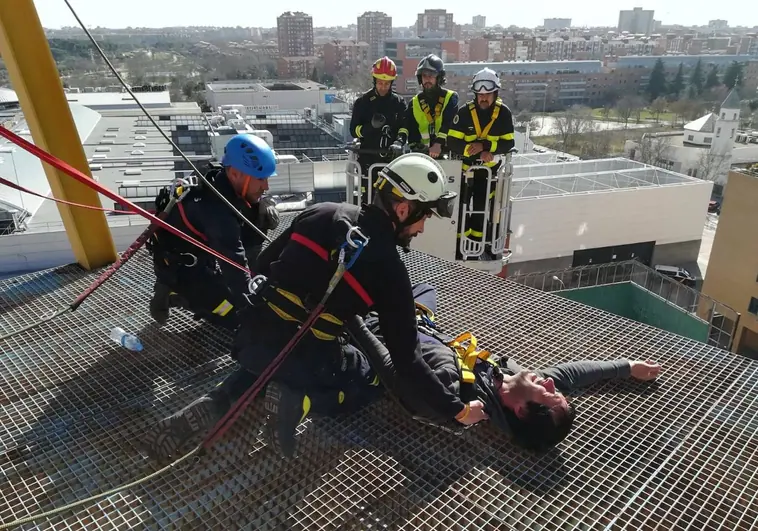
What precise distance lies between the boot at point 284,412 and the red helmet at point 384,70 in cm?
484

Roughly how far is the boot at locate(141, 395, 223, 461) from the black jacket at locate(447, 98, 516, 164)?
4722mm

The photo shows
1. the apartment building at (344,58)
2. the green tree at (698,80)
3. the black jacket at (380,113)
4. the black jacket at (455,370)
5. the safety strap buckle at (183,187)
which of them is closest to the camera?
the black jacket at (455,370)

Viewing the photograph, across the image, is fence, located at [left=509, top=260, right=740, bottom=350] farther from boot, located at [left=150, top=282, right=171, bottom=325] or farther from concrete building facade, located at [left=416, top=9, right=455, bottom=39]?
concrete building facade, located at [left=416, top=9, right=455, bottom=39]

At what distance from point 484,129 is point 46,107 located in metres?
4.47

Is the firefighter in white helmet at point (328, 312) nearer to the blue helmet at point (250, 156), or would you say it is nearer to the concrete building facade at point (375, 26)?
the blue helmet at point (250, 156)

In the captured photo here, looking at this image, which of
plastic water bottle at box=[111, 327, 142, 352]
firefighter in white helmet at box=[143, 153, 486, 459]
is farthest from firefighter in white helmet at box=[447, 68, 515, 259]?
plastic water bottle at box=[111, 327, 142, 352]

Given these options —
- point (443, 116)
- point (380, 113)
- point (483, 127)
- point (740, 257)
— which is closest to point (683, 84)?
point (740, 257)

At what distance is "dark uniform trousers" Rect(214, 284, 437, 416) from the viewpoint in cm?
304

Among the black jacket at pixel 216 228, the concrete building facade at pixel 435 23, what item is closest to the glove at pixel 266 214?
the black jacket at pixel 216 228

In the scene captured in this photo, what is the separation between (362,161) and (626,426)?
4969mm

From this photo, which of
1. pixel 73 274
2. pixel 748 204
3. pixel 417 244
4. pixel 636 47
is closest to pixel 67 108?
pixel 73 274

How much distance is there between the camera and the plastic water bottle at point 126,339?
402cm

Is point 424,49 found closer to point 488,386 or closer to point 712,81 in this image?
point 712,81

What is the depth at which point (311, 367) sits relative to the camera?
3053 mm
